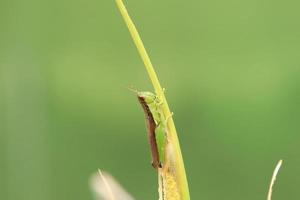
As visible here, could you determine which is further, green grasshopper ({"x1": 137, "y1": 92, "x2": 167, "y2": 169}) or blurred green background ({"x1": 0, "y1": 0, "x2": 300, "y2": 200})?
blurred green background ({"x1": 0, "y1": 0, "x2": 300, "y2": 200})

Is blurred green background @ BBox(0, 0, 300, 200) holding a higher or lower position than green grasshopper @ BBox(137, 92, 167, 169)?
higher

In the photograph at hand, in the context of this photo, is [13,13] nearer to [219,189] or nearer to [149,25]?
[149,25]

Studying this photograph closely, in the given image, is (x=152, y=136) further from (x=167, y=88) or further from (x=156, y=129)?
(x=167, y=88)

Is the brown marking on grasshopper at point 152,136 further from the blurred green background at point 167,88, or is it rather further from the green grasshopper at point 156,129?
the blurred green background at point 167,88

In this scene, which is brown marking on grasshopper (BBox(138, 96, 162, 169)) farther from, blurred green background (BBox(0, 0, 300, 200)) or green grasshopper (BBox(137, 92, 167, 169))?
blurred green background (BBox(0, 0, 300, 200))

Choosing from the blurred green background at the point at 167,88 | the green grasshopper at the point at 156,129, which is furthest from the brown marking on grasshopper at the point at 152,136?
the blurred green background at the point at 167,88

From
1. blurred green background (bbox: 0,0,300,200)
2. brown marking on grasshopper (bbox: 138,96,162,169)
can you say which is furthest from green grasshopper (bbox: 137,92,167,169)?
blurred green background (bbox: 0,0,300,200)

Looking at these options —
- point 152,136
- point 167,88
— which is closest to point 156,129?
point 152,136
